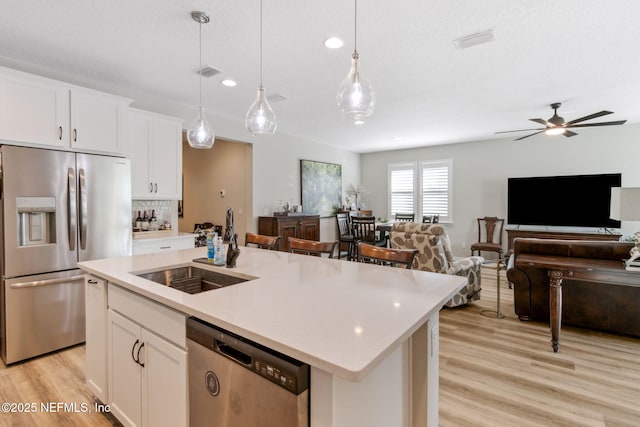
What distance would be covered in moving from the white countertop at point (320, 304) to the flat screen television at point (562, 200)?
5.67 m

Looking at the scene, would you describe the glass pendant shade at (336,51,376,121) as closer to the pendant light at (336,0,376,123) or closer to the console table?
the pendant light at (336,0,376,123)

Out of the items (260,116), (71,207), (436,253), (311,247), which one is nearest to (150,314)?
(311,247)

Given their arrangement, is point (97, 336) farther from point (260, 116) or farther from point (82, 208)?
point (260, 116)

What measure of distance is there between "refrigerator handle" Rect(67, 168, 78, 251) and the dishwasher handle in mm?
2536

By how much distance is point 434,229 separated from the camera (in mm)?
3729

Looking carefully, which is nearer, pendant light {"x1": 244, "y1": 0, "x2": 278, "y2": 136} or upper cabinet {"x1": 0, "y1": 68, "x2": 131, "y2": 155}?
pendant light {"x1": 244, "y1": 0, "x2": 278, "y2": 136}

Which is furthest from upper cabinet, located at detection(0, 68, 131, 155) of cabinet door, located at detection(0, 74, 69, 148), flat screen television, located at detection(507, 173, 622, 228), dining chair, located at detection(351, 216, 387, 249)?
flat screen television, located at detection(507, 173, 622, 228)

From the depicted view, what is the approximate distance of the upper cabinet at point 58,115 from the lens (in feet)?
8.70

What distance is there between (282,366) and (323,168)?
639 cm

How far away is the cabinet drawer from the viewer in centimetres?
139

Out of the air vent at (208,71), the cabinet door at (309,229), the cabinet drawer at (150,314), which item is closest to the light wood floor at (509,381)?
the cabinet drawer at (150,314)

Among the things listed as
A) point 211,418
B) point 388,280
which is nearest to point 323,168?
point 388,280

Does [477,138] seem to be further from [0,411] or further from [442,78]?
[0,411]

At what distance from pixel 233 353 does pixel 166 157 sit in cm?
343
